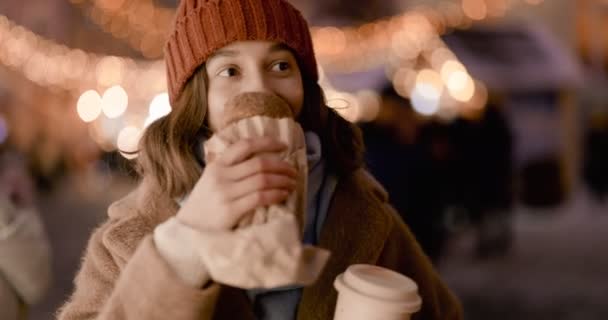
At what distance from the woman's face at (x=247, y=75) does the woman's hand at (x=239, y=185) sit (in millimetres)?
181

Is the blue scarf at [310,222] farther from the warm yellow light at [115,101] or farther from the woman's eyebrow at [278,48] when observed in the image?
the warm yellow light at [115,101]

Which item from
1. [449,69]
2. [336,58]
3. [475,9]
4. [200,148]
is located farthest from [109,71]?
[200,148]

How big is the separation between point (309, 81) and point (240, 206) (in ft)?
1.30

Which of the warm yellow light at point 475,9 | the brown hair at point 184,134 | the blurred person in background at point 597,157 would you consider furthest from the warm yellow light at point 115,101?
the brown hair at point 184,134

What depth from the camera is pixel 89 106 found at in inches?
207

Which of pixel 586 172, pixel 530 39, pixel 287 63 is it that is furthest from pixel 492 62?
pixel 287 63

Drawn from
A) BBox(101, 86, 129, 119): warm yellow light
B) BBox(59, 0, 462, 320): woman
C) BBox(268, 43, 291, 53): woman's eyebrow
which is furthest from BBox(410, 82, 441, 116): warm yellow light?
BBox(268, 43, 291, 53): woman's eyebrow

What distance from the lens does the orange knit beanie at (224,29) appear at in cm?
84

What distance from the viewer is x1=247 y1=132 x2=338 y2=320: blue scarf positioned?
87 centimetres

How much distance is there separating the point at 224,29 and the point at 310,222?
32 cm

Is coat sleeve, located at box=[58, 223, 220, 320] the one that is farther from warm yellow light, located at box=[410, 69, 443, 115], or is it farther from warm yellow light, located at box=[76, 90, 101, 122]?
warm yellow light, located at box=[76, 90, 101, 122]

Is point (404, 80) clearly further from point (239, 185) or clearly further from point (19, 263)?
point (239, 185)

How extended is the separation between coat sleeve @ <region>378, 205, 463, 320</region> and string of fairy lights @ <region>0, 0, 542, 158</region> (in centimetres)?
312

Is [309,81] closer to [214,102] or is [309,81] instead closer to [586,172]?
[214,102]
